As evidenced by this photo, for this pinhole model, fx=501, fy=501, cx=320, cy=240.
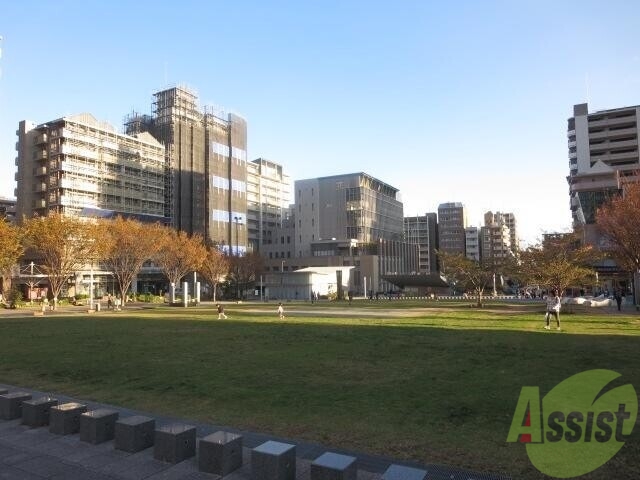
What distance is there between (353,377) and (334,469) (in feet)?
22.4

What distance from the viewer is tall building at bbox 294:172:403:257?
11719cm

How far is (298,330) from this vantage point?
23.9 m

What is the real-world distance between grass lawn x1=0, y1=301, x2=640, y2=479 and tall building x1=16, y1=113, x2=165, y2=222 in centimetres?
6087

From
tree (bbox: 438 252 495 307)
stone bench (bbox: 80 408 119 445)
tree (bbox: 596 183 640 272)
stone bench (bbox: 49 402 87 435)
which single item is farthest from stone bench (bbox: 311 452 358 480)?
tree (bbox: 438 252 495 307)

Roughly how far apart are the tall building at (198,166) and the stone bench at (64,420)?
89480mm

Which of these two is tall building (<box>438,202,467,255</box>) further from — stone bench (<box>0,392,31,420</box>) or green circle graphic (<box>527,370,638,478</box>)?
stone bench (<box>0,392,31,420</box>)

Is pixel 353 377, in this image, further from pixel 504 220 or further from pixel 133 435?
pixel 504 220

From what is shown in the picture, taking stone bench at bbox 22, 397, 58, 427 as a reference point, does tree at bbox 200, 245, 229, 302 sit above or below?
above

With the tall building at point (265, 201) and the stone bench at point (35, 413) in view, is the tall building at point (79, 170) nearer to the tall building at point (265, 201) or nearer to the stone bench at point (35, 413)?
the tall building at point (265, 201)

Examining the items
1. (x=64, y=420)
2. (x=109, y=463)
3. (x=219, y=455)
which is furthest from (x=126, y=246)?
(x=219, y=455)

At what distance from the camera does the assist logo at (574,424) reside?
6457mm

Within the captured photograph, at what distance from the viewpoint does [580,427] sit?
7.72m

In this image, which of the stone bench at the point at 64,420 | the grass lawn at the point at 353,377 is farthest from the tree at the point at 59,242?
the stone bench at the point at 64,420

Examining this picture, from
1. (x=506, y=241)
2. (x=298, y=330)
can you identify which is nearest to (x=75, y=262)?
(x=298, y=330)
